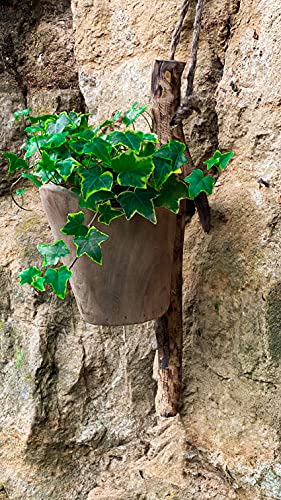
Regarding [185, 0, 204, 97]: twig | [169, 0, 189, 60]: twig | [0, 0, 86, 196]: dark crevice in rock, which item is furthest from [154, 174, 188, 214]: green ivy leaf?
[0, 0, 86, 196]: dark crevice in rock

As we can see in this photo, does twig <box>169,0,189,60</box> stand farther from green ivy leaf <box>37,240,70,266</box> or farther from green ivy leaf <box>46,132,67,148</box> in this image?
green ivy leaf <box>37,240,70,266</box>

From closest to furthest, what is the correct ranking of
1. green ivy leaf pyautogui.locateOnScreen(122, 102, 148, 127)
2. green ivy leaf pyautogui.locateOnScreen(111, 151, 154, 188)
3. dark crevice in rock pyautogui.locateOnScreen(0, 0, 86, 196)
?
green ivy leaf pyautogui.locateOnScreen(111, 151, 154, 188), green ivy leaf pyautogui.locateOnScreen(122, 102, 148, 127), dark crevice in rock pyautogui.locateOnScreen(0, 0, 86, 196)

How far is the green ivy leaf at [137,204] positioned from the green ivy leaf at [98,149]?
0.18 ft

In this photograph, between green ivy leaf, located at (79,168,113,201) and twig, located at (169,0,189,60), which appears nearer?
green ivy leaf, located at (79,168,113,201)

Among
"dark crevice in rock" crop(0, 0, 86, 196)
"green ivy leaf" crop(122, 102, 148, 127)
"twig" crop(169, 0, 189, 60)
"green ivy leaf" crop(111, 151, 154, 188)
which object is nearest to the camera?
"green ivy leaf" crop(111, 151, 154, 188)

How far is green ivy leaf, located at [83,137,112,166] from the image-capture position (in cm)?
79

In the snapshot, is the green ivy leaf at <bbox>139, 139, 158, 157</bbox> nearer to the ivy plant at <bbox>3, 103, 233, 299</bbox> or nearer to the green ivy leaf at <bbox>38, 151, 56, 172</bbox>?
the ivy plant at <bbox>3, 103, 233, 299</bbox>

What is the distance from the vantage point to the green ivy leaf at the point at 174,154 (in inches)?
32.7

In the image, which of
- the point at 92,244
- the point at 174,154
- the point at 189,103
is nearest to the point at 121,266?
the point at 92,244

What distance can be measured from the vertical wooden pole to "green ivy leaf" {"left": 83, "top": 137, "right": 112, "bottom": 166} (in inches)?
7.7

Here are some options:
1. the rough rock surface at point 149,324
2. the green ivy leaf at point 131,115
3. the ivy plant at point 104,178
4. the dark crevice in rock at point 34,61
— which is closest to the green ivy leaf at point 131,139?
the ivy plant at point 104,178

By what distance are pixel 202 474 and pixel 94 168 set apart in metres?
0.60

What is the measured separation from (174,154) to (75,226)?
184 millimetres

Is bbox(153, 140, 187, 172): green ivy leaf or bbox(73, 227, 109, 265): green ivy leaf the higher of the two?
bbox(153, 140, 187, 172): green ivy leaf
